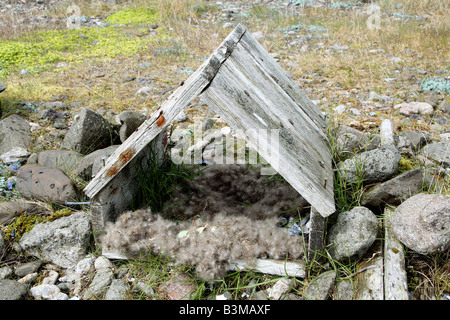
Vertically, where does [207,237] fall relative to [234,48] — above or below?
below

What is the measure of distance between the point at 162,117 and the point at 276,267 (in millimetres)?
1283

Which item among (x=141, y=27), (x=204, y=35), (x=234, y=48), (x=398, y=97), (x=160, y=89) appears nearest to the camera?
(x=234, y=48)

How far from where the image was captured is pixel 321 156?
120 inches

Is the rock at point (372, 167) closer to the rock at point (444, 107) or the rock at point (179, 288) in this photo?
the rock at point (179, 288)

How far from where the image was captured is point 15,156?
4.50 meters

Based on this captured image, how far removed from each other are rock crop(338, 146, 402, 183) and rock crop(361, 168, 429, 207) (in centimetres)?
9

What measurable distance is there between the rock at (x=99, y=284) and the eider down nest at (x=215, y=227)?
0.58 feet

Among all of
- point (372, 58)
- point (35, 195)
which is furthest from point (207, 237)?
point (372, 58)

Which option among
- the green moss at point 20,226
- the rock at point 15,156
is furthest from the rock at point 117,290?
the rock at point 15,156

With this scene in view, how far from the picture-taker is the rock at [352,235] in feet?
8.79

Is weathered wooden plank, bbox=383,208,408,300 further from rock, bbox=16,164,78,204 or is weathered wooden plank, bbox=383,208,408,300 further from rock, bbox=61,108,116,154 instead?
rock, bbox=61,108,116,154

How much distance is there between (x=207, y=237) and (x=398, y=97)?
4.36 meters

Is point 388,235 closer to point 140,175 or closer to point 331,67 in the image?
point 140,175

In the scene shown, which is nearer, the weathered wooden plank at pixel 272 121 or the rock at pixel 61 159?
the weathered wooden plank at pixel 272 121
